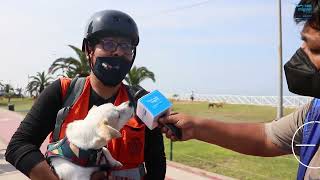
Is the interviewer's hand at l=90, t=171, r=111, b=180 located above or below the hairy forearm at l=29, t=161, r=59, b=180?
below

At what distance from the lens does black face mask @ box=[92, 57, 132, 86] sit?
2920mm

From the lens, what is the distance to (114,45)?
9.77 feet

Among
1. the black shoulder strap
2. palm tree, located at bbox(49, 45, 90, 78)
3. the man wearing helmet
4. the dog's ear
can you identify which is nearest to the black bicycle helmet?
the man wearing helmet

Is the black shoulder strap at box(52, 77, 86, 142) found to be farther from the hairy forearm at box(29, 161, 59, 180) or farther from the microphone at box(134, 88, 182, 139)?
the microphone at box(134, 88, 182, 139)

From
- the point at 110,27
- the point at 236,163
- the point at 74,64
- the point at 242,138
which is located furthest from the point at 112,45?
the point at 74,64

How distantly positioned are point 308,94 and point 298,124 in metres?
0.36

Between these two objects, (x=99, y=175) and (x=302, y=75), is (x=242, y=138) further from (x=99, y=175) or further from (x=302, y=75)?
(x=99, y=175)

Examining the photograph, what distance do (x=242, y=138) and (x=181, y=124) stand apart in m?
0.47

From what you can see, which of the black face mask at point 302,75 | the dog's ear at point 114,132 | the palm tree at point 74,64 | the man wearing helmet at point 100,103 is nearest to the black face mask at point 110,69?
the man wearing helmet at point 100,103

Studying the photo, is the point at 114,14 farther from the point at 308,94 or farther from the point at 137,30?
the point at 308,94

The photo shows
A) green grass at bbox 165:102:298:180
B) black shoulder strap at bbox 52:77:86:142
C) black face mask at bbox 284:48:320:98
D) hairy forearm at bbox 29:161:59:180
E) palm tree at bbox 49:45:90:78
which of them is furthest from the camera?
palm tree at bbox 49:45:90:78

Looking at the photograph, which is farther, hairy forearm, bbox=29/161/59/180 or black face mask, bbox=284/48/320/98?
hairy forearm, bbox=29/161/59/180

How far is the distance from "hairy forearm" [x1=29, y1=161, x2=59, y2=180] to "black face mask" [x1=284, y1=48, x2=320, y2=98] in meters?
1.42

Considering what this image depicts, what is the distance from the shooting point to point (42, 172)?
2.53 meters
